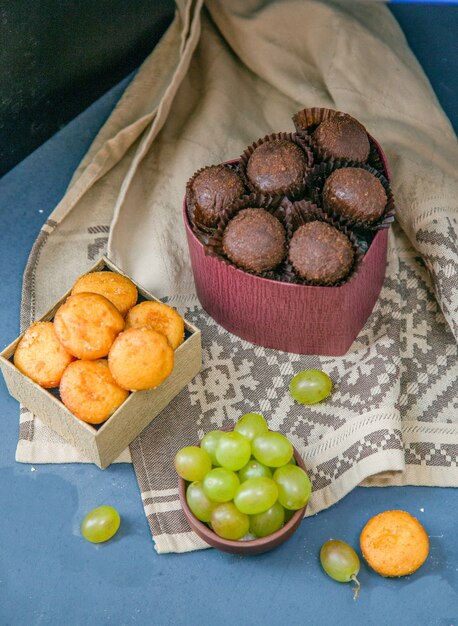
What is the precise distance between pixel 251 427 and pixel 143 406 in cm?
17

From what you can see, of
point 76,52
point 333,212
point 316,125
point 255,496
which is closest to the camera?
Result: point 255,496

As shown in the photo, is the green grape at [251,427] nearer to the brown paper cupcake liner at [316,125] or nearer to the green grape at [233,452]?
the green grape at [233,452]

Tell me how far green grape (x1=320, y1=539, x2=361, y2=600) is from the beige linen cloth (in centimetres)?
7

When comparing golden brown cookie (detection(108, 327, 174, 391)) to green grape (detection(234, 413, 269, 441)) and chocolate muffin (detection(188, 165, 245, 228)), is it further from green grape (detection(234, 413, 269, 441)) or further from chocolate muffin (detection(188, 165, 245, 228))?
chocolate muffin (detection(188, 165, 245, 228))

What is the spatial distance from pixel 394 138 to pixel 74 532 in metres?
0.86

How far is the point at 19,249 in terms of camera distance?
1413mm

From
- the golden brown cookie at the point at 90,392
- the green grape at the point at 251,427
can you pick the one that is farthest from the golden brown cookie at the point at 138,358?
the green grape at the point at 251,427

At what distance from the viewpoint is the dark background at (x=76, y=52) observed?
1.37 meters

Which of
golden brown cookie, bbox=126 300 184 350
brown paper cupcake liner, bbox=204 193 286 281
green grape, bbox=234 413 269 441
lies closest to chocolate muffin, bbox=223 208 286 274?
brown paper cupcake liner, bbox=204 193 286 281

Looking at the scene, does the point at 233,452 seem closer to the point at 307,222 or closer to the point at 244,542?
the point at 244,542

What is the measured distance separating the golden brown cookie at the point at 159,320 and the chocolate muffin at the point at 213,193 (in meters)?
0.16

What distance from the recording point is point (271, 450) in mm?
1002

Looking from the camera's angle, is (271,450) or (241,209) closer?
(271,450)

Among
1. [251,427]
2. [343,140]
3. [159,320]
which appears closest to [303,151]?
[343,140]
